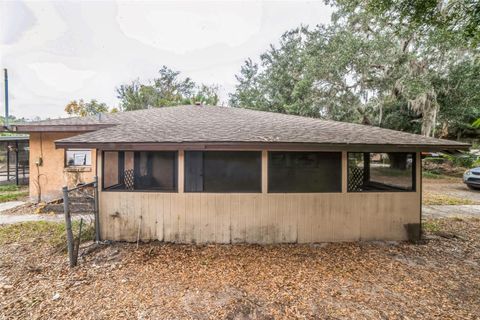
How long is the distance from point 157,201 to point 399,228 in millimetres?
5292

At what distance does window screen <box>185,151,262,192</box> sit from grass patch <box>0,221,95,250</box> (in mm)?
2427

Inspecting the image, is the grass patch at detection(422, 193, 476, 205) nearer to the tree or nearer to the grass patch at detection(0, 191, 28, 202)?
the grass patch at detection(0, 191, 28, 202)

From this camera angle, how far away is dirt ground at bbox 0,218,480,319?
8.72 feet

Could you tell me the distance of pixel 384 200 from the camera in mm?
4840

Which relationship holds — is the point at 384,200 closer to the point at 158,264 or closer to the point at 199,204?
the point at 199,204

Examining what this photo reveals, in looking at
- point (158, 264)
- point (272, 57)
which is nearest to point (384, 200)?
point (158, 264)

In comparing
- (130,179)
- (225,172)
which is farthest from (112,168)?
(225,172)

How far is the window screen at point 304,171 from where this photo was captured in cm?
471

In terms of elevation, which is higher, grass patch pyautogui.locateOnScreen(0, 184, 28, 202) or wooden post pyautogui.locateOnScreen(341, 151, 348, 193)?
wooden post pyautogui.locateOnScreen(341, 151, 348, 193)

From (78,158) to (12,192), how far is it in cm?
442

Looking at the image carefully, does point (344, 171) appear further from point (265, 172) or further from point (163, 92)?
point (163, 92)

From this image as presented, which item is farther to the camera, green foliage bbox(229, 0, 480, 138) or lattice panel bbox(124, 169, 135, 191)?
green foliage bbox(229, 0, 480, 138)

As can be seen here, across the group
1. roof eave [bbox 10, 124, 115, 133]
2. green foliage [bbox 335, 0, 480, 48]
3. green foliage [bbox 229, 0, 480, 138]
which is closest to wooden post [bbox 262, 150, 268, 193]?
green foliage [bbox 335, 0, 480, 48]

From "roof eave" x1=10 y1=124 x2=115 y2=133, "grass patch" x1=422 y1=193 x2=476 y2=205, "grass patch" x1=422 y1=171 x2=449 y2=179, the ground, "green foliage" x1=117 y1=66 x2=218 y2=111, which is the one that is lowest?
the ground
